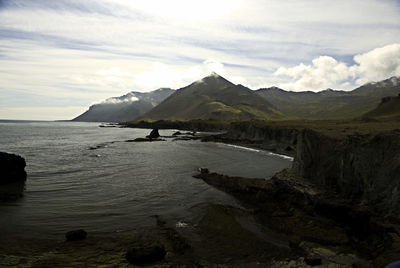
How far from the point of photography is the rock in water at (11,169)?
3241cm

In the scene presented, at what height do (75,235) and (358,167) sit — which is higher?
(358,167)

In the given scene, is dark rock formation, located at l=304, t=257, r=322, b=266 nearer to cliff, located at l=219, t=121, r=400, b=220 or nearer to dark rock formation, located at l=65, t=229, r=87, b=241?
cliff, located at l=219, t=121, r=400, b=220

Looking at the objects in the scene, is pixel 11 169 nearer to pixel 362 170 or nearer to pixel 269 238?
pixel 269 238

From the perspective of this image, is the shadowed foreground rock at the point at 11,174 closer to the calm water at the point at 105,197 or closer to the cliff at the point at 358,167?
the calm water at the point at 105,197

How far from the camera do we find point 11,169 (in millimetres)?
32969

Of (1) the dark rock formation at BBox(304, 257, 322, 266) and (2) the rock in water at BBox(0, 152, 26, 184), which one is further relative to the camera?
(2) the rock in water at BBox(0, 152, 26, 184)

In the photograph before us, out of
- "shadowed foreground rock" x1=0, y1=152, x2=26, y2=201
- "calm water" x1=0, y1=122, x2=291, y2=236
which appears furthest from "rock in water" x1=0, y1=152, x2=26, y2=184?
"calm water" x1=0, y1=122, x2=291, y2=236

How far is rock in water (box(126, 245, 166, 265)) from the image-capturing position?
13852 millimetres

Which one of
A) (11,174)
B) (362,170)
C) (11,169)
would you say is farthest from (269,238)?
(11,169)

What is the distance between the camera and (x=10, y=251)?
15070mm

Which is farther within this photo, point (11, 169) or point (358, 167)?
point (11, 169)

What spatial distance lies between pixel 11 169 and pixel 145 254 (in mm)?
29520

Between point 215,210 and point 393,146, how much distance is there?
14.9m

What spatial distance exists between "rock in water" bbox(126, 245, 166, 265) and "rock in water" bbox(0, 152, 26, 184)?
2786 cm
